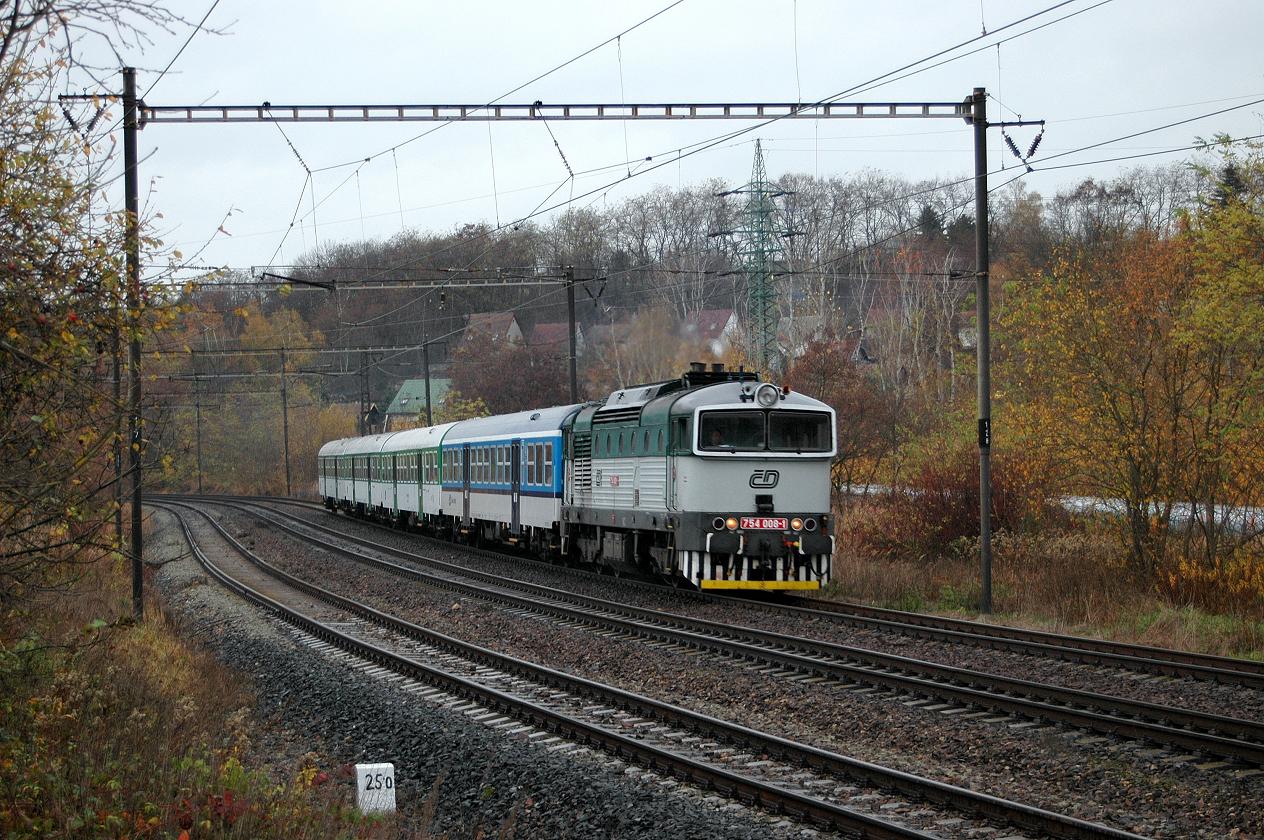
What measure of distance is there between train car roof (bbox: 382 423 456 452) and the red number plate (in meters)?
17.6

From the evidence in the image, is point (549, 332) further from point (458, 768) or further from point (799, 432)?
point (458, 768)

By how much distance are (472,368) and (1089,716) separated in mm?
52724

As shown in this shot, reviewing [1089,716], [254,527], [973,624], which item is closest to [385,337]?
[254,527]

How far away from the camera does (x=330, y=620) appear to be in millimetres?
18328

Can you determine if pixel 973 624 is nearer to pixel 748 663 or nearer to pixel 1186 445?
pixel 748 663

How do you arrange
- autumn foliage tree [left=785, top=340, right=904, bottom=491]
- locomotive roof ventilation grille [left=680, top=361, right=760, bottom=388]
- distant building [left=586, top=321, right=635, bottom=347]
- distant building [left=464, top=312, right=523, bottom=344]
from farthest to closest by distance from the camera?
distant building [left=464, top=312, right=523, bottom=344] → distant building [left=586, top=321, right=635, bottom=347] → autumn foliage tree [left=785, top=340, right=904, bottom=491] → locomotive roof ventilation grille [left=680, top=361, right=760, bottom=388]

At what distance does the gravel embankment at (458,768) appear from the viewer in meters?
7.76

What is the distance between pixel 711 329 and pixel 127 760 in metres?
58.1

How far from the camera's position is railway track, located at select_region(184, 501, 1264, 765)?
9.25m

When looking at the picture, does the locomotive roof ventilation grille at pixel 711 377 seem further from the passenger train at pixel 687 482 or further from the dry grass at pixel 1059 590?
the dry grass at pixel 1059 590

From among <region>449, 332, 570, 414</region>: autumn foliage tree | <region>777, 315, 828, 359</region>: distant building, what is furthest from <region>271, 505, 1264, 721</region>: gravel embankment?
<region>449, 332, 570, 414</region>: autumn foliage tree

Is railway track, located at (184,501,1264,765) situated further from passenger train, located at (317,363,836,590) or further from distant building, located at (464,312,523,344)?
distant building, located at (464,312,523,344)

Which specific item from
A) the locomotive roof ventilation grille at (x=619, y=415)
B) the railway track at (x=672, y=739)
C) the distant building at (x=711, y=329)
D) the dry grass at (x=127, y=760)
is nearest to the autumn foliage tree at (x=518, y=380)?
the distant building at (x=711, y=329)

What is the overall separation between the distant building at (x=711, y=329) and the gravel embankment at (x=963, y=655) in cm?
2958
